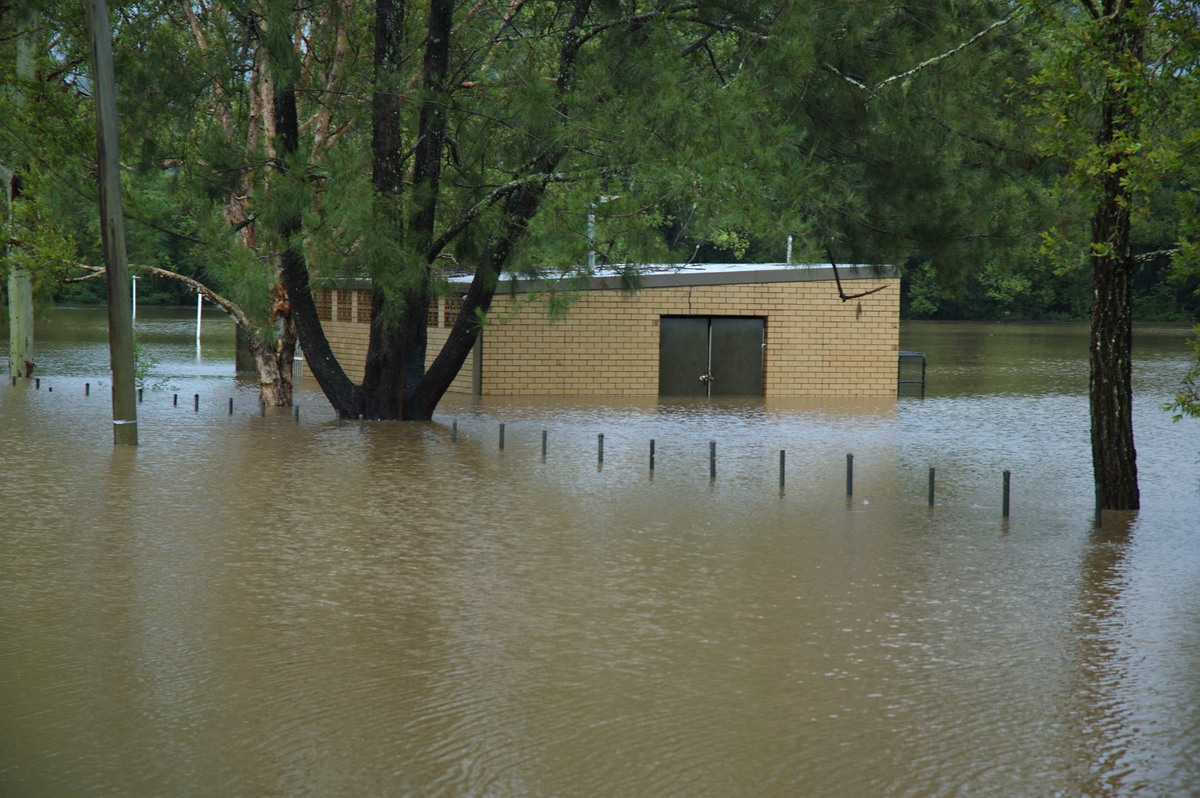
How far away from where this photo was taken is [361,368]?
30.6 m

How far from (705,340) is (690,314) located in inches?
27.9

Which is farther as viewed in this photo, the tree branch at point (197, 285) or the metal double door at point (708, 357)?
the metal double door at point (708, 357)

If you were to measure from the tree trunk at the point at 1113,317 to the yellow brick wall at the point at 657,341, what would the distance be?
15.1 m

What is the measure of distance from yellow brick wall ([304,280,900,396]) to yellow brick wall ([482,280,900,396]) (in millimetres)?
21

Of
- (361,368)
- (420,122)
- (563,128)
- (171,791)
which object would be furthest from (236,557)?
(361,368)

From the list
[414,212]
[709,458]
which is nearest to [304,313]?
[414,212]

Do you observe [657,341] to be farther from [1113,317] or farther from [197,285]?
[1113,317]

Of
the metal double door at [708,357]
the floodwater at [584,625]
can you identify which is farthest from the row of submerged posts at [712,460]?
the metal double door at [708,357]

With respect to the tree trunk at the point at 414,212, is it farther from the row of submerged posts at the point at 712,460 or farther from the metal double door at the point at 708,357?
the metal double door at the point at 708,357

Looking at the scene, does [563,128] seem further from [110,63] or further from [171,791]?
[171,791]

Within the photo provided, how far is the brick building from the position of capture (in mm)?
27484

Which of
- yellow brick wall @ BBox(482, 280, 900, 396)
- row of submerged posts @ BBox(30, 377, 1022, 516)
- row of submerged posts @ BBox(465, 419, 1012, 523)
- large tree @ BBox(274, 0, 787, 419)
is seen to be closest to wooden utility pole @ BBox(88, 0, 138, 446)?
large tree @ BBox(274, 0, 787, 419)

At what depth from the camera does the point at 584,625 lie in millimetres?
8078

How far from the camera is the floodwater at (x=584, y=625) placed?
18.7ft
